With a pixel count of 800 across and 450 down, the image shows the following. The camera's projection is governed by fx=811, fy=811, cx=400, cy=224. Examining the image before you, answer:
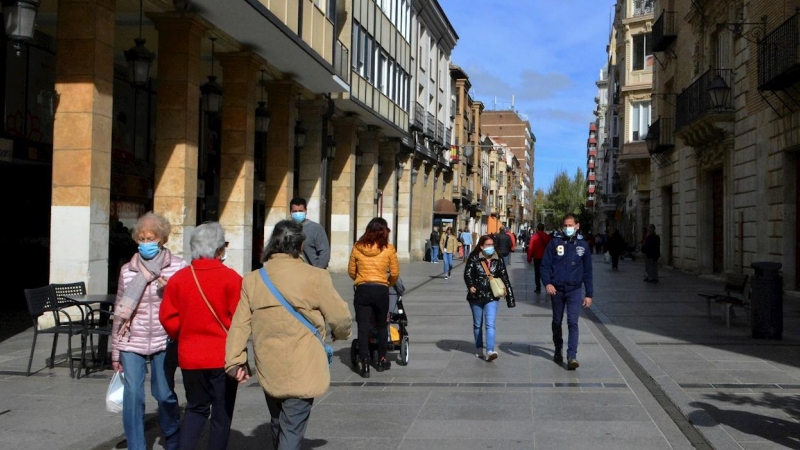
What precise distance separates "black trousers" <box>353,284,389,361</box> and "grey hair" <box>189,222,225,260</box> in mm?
4083

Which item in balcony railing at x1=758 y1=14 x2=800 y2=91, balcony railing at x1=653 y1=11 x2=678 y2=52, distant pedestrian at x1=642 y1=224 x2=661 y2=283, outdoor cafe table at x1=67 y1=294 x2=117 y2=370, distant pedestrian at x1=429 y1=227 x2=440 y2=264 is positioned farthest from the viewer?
distant pedestrian at x1=429 y1=227 x2=440 y2=264

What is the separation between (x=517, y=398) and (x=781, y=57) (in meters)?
→ 13.4

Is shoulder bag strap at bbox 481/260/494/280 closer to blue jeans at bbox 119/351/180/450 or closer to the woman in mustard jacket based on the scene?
the woman in mustard jacket

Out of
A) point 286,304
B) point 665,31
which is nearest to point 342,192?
point 665,31

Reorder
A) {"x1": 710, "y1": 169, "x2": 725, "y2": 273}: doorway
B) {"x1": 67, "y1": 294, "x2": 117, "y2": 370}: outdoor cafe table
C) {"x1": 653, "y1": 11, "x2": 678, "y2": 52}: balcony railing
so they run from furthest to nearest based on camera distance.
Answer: {"x1": 653, "y1": 11, "x2": 678, "y2": 52}: balcony railing
{"x1": 710, "y1": 169, "x2": 725, "y2": 273}: doorway
{"x1": 67, "y1": 294, "x2": 117, "y2": 370}: outdoor cafe table

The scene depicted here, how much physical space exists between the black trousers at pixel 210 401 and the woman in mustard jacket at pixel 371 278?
4.02 m

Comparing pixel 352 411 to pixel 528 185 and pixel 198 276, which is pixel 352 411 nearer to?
pixel 198 276

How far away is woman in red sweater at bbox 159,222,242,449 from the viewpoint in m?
4.89

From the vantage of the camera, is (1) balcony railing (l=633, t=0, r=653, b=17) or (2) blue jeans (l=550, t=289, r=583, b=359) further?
(1) balcony railing (l=633, t=0, r=653, b=17)

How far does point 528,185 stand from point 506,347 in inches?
6131

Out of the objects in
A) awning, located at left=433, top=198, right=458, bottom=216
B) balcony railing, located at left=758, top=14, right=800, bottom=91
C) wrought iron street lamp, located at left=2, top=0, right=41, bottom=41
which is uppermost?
balcony railing, located at left=758, top=14, right=800, bottom=91

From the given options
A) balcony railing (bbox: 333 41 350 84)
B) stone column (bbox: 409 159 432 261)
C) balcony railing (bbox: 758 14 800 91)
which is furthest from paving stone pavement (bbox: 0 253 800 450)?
stone column (bbox: 409 159 432 261)

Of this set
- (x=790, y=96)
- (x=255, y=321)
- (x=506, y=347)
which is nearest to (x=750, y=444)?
(x=255, y=321)

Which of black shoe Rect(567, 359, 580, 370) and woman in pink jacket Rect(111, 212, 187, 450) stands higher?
woman in pink jacket Rect(111, 212, 187, 450)
